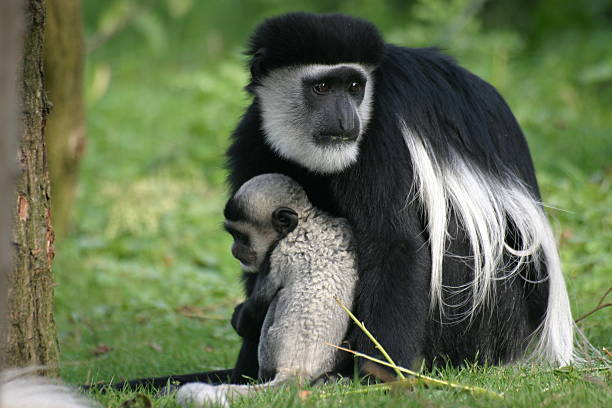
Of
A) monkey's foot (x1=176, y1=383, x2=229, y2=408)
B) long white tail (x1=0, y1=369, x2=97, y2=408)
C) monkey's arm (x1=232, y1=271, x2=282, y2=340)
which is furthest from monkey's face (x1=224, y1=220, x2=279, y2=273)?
long white tail (x1=0, y1=369, x2=97, y2=408)

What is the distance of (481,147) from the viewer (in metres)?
2.85

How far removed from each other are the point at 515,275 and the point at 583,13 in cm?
663

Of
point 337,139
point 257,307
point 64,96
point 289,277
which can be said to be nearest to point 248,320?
point 257,307

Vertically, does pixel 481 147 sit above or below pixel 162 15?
below

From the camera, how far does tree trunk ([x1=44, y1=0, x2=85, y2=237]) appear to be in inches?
183

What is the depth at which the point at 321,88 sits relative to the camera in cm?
276

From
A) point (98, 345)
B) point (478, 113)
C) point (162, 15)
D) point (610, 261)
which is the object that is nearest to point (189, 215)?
point (98, 345)

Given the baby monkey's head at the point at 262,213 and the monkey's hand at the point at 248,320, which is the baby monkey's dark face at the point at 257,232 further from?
the monkey's hand at the point at 248,320

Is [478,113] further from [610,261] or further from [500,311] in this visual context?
[610,261]

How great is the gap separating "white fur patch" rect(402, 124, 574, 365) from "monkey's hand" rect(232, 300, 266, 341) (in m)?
0.59

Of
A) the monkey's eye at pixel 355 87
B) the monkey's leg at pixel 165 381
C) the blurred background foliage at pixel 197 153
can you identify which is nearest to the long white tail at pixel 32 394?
the monkey's leg at pixel 165 381

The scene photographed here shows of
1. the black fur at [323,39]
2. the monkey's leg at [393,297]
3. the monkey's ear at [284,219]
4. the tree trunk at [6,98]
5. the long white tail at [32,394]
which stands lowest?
the long white tail at [32,394]

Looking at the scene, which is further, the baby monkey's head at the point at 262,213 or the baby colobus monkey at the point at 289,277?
the baby monkey's head at the point at 262,213

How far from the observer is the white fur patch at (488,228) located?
103 inches
